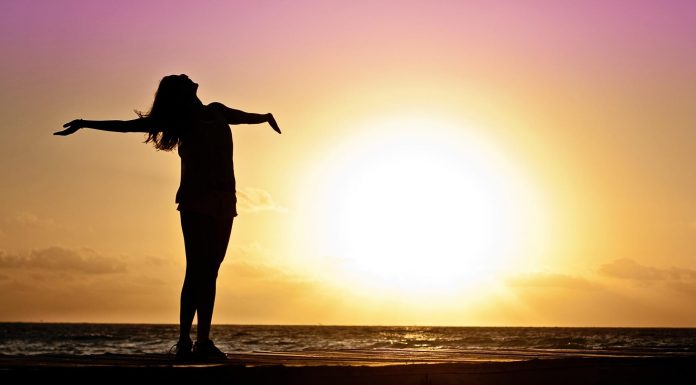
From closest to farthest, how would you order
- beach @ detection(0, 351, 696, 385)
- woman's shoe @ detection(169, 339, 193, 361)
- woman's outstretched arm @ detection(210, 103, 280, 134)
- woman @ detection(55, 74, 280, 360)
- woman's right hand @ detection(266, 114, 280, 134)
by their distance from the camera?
beach @ detection(0, 351, 696, 385), woman's shoe @ detection(169, 339, 193, 361), woman @ detection(55, 74, 280, 360), woman's outstretched arm @ detection(210, 103, 280, 134), woman's right hand @ detection(266, 114, 280, 134)

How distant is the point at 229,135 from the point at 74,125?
109 cm

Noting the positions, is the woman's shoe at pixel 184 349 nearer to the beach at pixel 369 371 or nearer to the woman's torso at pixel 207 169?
the beach at pixel 369 371

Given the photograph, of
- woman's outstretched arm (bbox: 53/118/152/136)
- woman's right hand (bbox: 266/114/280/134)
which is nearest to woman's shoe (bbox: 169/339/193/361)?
woman's outstretched arm (bbox: 53/118/152/136)

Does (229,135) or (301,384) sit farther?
(229,135)

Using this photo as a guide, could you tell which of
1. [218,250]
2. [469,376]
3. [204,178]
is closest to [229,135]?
[204,178]

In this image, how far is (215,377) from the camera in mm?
4109

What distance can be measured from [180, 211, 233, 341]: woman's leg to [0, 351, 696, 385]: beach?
3.84ft

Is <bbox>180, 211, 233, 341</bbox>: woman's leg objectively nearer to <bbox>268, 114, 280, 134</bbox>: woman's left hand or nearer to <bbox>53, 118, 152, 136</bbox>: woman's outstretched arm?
<bbox>53, 118, 152, 136</bbox>: woman's outstretched arm

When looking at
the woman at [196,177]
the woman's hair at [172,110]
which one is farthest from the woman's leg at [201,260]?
the woman's hair at [172,110]

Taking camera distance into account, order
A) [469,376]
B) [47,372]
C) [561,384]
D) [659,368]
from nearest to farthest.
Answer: [47,372] → [469,376] → [561,384] → [659,368]

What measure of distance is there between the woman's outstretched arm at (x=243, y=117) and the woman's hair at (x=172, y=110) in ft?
0.85

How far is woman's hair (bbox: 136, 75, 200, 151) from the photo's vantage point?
21.3ft

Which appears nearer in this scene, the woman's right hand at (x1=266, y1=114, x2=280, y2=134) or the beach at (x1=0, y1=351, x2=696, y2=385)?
the beach at (x1=0, y1=351, x2=696, y2=385)

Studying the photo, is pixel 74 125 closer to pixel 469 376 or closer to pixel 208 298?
pixel 208 298
